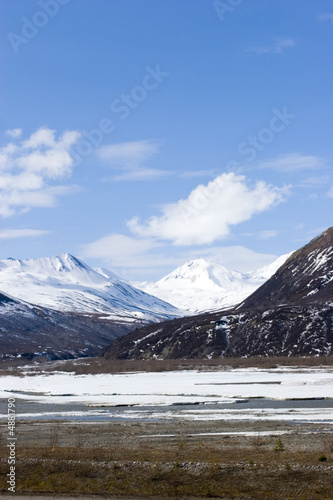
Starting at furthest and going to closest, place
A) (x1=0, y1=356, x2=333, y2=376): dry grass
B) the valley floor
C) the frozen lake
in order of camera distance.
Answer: (x1=0, y1=356, x2=333, y2=376): dry grass, the frozen lake, the valley floor

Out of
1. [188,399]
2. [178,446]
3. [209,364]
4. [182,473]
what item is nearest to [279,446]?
[178,446]

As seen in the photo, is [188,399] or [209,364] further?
[209,364]

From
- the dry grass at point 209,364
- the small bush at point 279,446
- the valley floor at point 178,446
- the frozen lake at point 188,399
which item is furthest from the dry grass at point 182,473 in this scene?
the dry grass at point 209,364

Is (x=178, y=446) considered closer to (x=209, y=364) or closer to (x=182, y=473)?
(x=182, y=473)

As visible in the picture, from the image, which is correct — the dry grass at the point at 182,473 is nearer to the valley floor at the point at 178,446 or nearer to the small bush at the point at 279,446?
the valley floor at the point at 178,446

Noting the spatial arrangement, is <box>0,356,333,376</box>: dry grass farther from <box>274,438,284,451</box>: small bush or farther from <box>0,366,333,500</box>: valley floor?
<box>274,438,284,451</box>: small bush

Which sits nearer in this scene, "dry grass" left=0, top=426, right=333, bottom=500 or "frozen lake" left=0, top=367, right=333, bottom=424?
"dry grass" left=0, top=426, right=333, bottom=500

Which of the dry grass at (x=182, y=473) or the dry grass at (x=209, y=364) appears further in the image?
the dry grass at (x=209, y=364)

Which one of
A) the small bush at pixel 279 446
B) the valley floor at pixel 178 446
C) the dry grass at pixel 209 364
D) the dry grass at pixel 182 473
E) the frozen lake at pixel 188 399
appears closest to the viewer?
the dry grass at pixel 182 473

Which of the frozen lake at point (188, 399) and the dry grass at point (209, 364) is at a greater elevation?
the dry grass at point (209, 364)

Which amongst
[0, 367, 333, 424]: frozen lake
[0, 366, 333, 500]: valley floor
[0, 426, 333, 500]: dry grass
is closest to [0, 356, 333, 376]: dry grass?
[0, 367, 333, 424]: frozen lake

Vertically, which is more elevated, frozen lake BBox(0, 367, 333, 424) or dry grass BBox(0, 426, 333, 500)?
dry grass BBox(0, 426, 333, 500)
